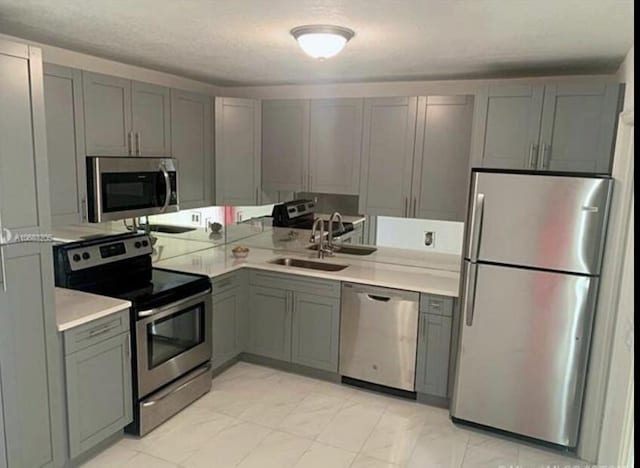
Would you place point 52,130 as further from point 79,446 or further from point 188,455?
point 188,455

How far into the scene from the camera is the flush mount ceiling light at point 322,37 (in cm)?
224

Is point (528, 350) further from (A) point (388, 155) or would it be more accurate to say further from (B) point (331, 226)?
A: (B) point (331, 226)

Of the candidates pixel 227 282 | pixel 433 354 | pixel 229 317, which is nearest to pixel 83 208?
pixel 227 282

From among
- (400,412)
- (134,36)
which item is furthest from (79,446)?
(134,36)

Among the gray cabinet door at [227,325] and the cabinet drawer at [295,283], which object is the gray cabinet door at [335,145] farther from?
the gray cabinet door at [227,325]

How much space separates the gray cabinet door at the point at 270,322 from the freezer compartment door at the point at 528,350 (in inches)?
54.4

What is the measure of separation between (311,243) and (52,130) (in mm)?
2251

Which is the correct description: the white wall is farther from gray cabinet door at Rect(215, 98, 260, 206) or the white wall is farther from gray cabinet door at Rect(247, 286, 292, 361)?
gray cabinet door at Rect(215, 98, 260, 206)

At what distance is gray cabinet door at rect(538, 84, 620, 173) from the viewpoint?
2.78 meters

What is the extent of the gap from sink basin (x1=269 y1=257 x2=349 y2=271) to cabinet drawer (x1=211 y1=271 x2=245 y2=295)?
1.22 ft

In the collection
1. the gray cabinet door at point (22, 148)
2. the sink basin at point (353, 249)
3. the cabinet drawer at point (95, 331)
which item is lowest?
the cabinet drawer at point (95, 331)

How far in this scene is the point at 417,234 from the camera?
3764 millimetres

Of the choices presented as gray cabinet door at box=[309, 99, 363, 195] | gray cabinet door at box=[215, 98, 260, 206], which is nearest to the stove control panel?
gray cabinet door at box=[215, 98, 260, 206]

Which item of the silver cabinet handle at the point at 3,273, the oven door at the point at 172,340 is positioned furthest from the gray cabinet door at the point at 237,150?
the silver cabinet handle at the point at 3,273
